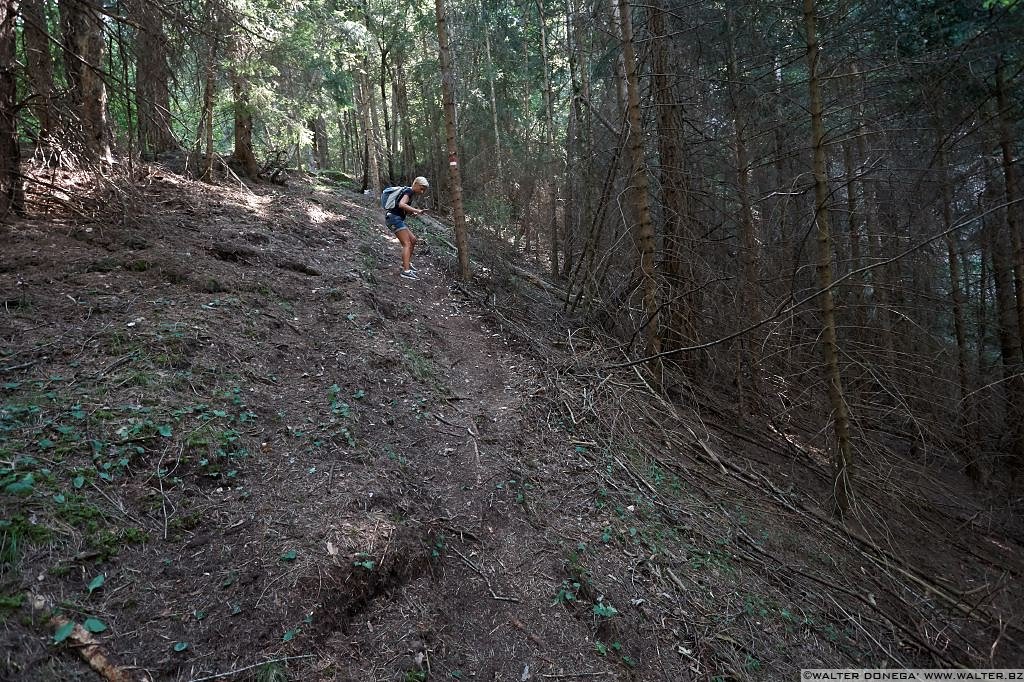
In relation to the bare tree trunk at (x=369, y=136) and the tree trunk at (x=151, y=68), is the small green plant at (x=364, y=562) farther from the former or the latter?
the bare tree trunk at (x=369, y=136)

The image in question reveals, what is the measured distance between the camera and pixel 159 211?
7598mm

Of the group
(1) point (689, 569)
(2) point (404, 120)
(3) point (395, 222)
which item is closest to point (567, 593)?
(1) point (689, 569)

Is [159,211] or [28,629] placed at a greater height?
[159,211]

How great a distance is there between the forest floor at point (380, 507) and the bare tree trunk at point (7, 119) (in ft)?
1.23

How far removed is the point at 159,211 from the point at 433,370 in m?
4.70

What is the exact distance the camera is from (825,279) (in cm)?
499

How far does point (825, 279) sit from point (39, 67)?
866cm

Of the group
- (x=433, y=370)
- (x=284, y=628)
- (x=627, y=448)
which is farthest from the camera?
(x=433, y=370)

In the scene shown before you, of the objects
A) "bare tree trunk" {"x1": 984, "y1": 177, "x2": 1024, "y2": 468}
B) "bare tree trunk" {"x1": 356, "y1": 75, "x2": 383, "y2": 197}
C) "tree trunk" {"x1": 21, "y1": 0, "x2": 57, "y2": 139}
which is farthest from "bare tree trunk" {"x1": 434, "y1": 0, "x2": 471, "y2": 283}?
"bare tree trunk" {"x1": 356, "y1": 75, "x2": 383, "y2": 197}

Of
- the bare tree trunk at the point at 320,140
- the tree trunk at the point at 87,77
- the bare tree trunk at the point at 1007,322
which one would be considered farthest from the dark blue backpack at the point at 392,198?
the bare tree trunk at the point at 320,140

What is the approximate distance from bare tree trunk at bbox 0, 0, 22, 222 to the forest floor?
38cm

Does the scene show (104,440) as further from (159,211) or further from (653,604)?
(159,211)

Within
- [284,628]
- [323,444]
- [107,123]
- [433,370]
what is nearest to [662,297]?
[433,370]

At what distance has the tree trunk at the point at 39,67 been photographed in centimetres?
572
